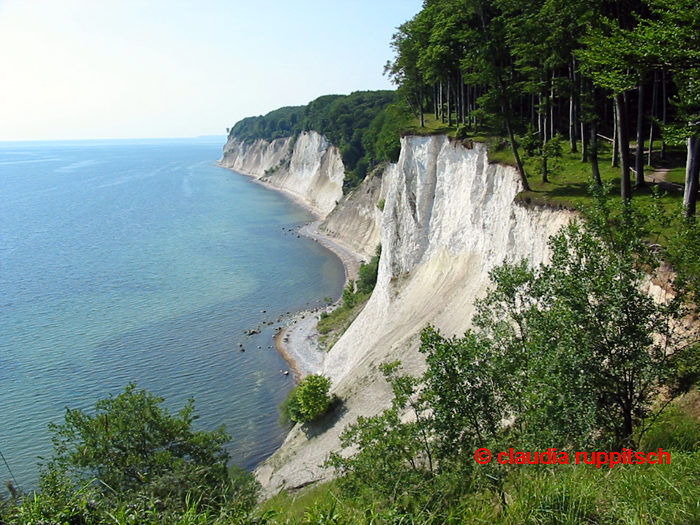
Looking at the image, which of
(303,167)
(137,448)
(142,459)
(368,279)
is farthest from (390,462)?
(303,167)

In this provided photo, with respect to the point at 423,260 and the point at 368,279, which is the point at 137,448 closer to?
the point at 423,260

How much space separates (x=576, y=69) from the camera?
74.3ft

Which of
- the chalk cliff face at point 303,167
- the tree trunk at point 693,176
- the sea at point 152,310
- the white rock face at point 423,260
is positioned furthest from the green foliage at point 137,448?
the chalk cliff face at point 303,167

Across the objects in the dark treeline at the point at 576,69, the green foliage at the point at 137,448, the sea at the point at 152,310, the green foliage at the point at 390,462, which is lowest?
the sea at the point at 152,310

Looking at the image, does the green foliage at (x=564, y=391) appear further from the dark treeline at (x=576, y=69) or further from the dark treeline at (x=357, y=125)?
the dark treeline at (x=357, y=125)

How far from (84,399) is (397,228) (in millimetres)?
23719

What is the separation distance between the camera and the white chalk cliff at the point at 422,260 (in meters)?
25.5

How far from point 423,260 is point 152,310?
27.6m

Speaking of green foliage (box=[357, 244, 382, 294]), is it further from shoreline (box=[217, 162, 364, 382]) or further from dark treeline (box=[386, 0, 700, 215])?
dark treeline (box=[386, 0, 700, 215])

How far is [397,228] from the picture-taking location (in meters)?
38.2

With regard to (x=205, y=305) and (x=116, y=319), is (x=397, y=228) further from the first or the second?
(x=116, y=319)

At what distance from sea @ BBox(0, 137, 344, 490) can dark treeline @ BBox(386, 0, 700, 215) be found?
59.5 feet

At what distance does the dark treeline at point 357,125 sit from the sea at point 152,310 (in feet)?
45.2

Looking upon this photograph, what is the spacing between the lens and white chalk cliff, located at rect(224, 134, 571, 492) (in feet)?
83.8
